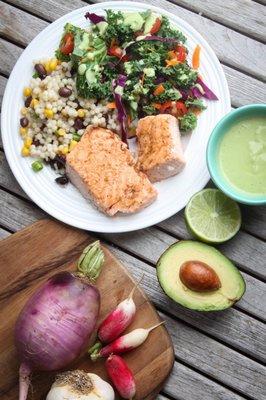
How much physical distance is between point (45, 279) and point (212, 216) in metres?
0.63

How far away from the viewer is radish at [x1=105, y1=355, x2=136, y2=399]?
2.28 m

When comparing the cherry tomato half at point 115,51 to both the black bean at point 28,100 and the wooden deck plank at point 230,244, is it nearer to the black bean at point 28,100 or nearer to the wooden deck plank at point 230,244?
the black bean at point 28,100

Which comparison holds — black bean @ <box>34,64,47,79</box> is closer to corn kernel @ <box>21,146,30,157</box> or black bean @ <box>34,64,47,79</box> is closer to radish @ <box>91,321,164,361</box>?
corn kernel @ <box>21,146,30,157</box>

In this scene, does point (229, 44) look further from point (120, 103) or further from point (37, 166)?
point (37, 166)

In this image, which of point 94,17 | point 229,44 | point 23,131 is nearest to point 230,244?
point 229,44

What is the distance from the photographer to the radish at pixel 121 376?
2.28 m

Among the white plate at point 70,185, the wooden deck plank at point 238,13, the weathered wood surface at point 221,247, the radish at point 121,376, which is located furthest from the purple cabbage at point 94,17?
the radish at point 121,376

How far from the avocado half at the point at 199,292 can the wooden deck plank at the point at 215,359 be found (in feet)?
0.47

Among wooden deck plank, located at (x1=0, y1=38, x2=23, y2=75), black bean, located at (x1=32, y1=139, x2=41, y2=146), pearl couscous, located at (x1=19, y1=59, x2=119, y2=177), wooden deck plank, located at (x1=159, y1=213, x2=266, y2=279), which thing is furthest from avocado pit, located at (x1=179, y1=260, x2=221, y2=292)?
wooden deck plank, located at (x1=0, y1=38, x2=23, y2=75)

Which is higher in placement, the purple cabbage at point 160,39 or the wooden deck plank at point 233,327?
the purple cabbage at point 160,39

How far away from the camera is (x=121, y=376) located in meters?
2.29

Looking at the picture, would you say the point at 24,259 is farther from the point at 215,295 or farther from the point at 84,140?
the point at 215,295

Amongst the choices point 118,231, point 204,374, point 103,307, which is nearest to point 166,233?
point 118,231

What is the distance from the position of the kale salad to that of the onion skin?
0.59m
